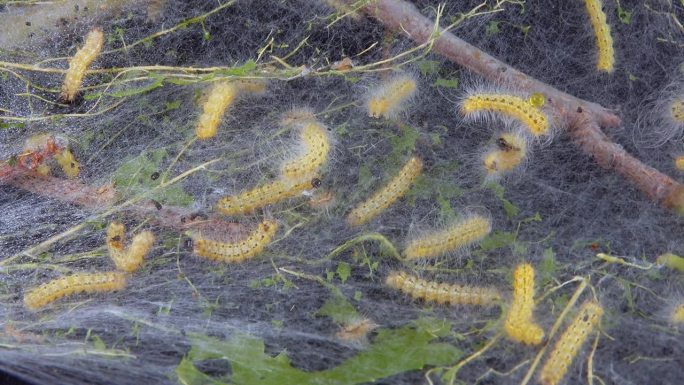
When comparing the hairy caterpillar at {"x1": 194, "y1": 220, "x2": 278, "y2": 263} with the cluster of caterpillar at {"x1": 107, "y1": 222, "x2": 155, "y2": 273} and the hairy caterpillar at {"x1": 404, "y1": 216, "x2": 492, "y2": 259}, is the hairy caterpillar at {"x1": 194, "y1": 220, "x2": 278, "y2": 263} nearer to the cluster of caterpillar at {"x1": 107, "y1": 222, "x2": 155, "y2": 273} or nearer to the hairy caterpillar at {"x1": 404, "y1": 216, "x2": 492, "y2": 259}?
the cluster of caterpillar at {"x1": 107, "y1": 222, "x2": 155, "y2": 273}

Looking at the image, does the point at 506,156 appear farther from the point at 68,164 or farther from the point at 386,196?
the point at 68,164

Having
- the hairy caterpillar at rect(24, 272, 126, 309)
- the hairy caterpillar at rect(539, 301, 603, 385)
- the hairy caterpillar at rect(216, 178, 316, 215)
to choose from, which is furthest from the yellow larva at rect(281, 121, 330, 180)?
the hairy caterpillar at rect(539, 301, 603, 385)

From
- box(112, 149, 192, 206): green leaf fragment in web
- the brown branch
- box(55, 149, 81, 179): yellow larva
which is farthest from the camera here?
box(55, 149, 81, 179): yellow larva

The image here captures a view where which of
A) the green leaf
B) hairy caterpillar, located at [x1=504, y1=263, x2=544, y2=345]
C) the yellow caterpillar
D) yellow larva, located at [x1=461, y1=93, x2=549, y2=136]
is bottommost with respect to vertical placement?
hairy caterpillar, located at [x1=504, y1=263, x2=544, y2=345]

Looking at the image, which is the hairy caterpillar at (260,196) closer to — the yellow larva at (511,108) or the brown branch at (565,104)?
the yellow larva at (511,108)

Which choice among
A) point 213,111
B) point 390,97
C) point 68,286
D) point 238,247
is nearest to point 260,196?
point 238,247
